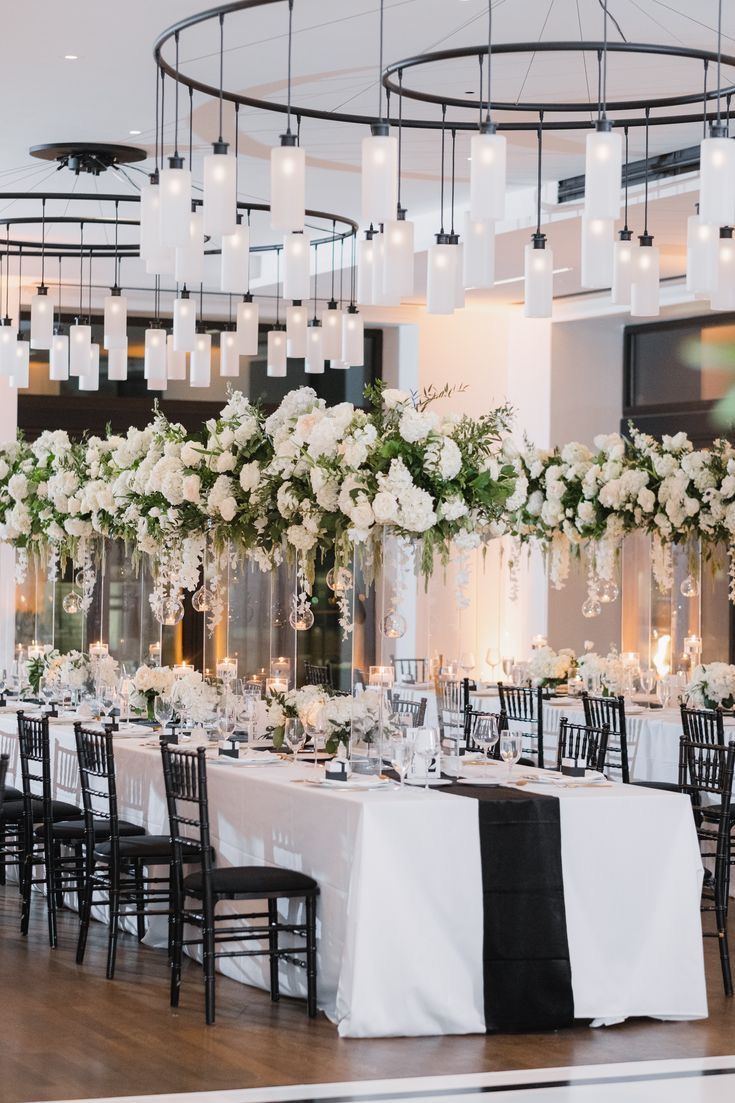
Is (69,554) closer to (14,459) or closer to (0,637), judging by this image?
(14,459)

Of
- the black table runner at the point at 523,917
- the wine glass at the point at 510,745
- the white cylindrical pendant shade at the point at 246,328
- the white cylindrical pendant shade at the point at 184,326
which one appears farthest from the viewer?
the white cylindrical pendant shade at the point at 246,328

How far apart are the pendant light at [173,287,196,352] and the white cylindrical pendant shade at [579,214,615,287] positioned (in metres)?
3.74

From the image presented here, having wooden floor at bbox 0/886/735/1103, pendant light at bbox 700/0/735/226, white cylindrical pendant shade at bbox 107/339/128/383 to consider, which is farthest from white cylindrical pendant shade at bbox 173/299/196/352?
pendant light at bbox 700/0/735/226

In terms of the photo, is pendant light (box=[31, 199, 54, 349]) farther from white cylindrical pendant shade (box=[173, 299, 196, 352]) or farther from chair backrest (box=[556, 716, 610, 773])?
chair backrest (box=[556, 716, 610, 773])

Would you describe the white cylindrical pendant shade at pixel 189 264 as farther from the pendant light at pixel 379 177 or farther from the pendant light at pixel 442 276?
the pendant light at pixel 442 276

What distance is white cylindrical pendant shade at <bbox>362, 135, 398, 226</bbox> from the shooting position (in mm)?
6480

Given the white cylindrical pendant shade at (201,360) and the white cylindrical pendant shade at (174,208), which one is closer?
the white cylindrical pendant shade at (174,208)

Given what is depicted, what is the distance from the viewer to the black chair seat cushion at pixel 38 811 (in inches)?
363

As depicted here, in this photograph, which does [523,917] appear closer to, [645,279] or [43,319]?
[645,279]

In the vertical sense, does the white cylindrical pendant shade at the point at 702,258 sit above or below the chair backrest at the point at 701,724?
above

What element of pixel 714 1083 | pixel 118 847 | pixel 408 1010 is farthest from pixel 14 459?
pixel 714 1083

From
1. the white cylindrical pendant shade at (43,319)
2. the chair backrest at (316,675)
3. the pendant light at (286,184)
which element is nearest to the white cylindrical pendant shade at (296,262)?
the pendant light at (286,184)

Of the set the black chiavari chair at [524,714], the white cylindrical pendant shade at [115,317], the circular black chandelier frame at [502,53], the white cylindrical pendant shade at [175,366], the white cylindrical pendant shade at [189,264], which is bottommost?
A: the black chiavari chair at [524,714]

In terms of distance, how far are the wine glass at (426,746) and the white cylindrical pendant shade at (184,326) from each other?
4209 millimetres
